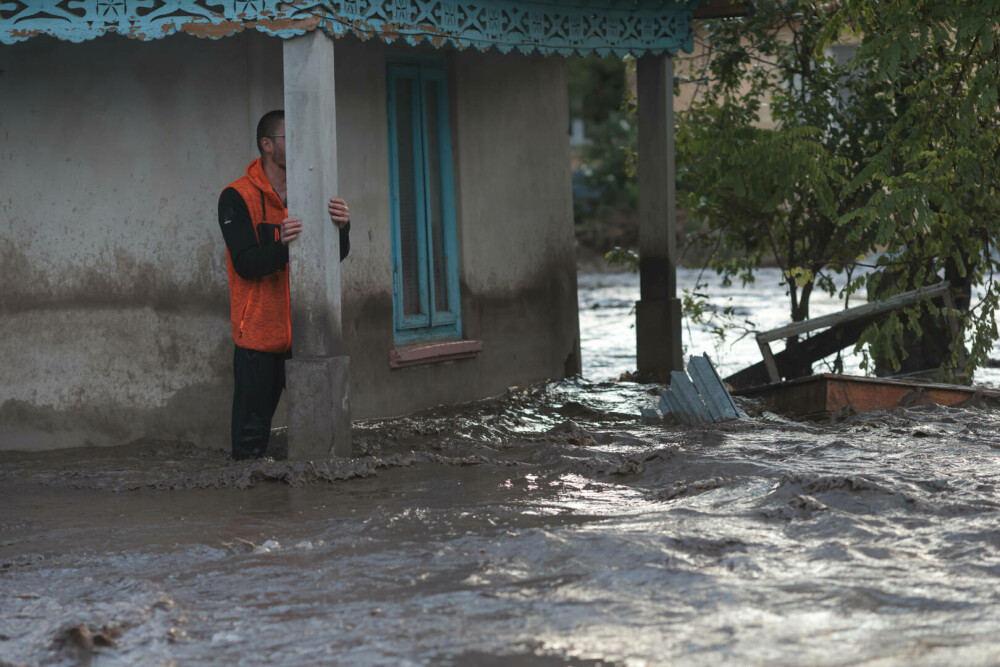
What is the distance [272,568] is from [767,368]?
5652mm

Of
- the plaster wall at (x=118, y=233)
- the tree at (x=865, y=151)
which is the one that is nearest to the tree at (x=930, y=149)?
the tree at (x=865, y=151)

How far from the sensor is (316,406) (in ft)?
22.5

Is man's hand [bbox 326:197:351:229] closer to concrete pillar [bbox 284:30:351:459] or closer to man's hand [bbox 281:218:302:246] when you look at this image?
concrete pillar [bbox 284:30:351:459]

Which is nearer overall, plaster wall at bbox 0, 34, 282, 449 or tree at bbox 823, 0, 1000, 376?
plaster wall at bbox 0, 34, 282, 449

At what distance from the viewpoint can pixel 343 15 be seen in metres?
6.93

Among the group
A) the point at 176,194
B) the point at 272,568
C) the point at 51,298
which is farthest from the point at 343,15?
the point at 272,568

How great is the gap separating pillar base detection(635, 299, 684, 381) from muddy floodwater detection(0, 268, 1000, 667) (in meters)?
2.26

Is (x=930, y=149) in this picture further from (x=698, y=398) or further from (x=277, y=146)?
(x=277, y=146)

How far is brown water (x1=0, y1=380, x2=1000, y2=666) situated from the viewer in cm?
407

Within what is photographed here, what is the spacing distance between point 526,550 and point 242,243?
8.83ft

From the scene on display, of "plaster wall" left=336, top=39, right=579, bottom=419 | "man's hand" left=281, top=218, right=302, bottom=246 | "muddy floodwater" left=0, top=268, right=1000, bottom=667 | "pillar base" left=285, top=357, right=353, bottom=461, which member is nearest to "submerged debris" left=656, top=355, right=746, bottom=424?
"muddy floodwater" left=0, top=268, right=1000, bottom=667

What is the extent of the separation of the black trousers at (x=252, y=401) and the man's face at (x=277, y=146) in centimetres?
116

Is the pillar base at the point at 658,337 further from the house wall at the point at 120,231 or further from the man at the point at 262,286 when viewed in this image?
the man at the point at 262,286

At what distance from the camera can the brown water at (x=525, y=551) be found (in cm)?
407
